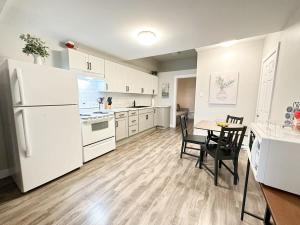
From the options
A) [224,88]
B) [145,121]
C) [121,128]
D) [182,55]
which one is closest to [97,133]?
[121,128]

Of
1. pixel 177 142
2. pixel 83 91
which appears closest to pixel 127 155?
pixel 177 142

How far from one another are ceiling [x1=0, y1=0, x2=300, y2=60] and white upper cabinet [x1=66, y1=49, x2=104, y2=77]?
1.10 feet

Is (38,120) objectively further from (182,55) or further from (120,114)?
(182,55)

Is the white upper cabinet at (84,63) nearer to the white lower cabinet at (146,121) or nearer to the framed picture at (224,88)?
the white lower cabinet at (146,121)

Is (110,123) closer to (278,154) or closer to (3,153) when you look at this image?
(3,153)

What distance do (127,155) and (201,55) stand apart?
3409mm

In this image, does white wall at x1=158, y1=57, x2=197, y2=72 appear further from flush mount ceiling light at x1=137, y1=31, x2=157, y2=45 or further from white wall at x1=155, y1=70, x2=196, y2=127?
flush mount ceiling light at x1=137, y1=31, x2=157, y2=45

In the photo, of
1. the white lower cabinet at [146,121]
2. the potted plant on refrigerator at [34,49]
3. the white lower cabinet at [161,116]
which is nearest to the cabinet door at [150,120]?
the white lower cabinet at [146,121]

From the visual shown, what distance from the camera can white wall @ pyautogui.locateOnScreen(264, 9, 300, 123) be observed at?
1653mm

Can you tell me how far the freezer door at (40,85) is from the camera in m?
1.60

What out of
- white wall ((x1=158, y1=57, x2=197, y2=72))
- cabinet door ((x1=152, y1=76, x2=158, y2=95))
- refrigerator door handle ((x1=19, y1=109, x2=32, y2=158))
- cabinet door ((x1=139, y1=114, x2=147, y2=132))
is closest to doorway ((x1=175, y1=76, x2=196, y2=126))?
white wall ((x1=158, y1=57, x2=197, y2=72))

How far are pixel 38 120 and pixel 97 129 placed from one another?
1.08 metres

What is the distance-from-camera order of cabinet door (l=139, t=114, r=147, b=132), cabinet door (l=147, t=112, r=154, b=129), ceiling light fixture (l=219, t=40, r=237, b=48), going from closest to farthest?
ceiling light fixture (l=219, t=40, r=237, b=48) < cabinet door (l=139, t=114, r=147, b=132) < cabinet door (l=147, t=112, r=154, b=129)

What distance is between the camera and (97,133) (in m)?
2.76
